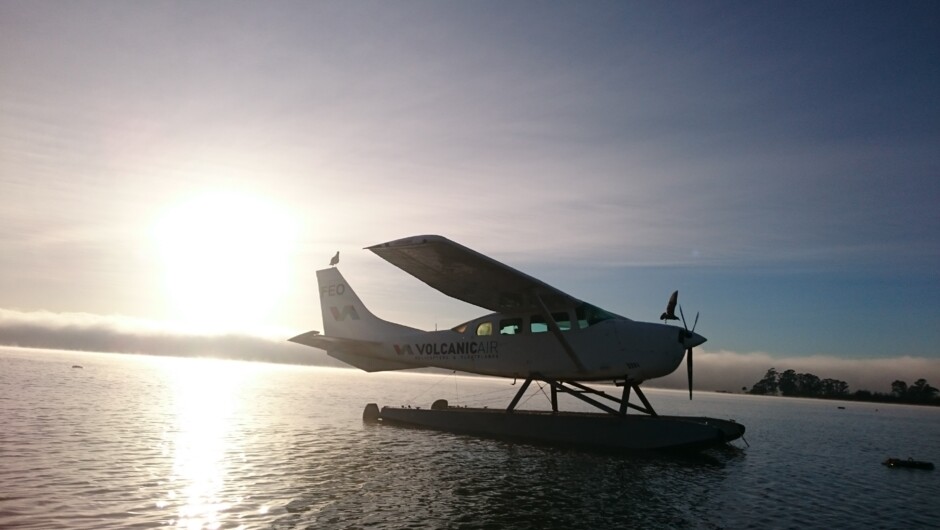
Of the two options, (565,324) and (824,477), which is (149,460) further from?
(824,477)

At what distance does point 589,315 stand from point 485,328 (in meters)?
3.65

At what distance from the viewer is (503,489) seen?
10.2 meters

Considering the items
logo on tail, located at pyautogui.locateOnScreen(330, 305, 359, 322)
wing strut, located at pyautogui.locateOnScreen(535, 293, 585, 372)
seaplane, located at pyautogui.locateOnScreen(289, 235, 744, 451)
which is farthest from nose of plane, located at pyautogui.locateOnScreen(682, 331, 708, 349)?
logo on tail, located at pyautogui.locateOnScreen(330, 305, 359, 322)

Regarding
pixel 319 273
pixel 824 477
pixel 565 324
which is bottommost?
pixel 824 477

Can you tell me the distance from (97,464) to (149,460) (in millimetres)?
1164

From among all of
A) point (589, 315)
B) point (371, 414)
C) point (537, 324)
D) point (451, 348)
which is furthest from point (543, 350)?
point (371, 414)

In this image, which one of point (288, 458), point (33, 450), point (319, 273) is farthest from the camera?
point (319, 273)

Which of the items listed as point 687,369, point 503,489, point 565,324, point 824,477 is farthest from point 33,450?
point 824,477

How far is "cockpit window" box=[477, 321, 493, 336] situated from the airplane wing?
2.01ft

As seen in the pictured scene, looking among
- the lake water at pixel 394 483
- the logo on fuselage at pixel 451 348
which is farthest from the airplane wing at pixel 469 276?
the lake water at pixel 394 483

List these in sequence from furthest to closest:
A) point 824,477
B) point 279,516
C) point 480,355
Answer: point 480,355 → point 824,477 → point 279,516

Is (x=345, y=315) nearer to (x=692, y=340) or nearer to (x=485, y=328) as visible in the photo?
(x=485, y=328)

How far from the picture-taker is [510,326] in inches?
688

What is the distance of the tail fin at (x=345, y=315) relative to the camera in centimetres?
2078
